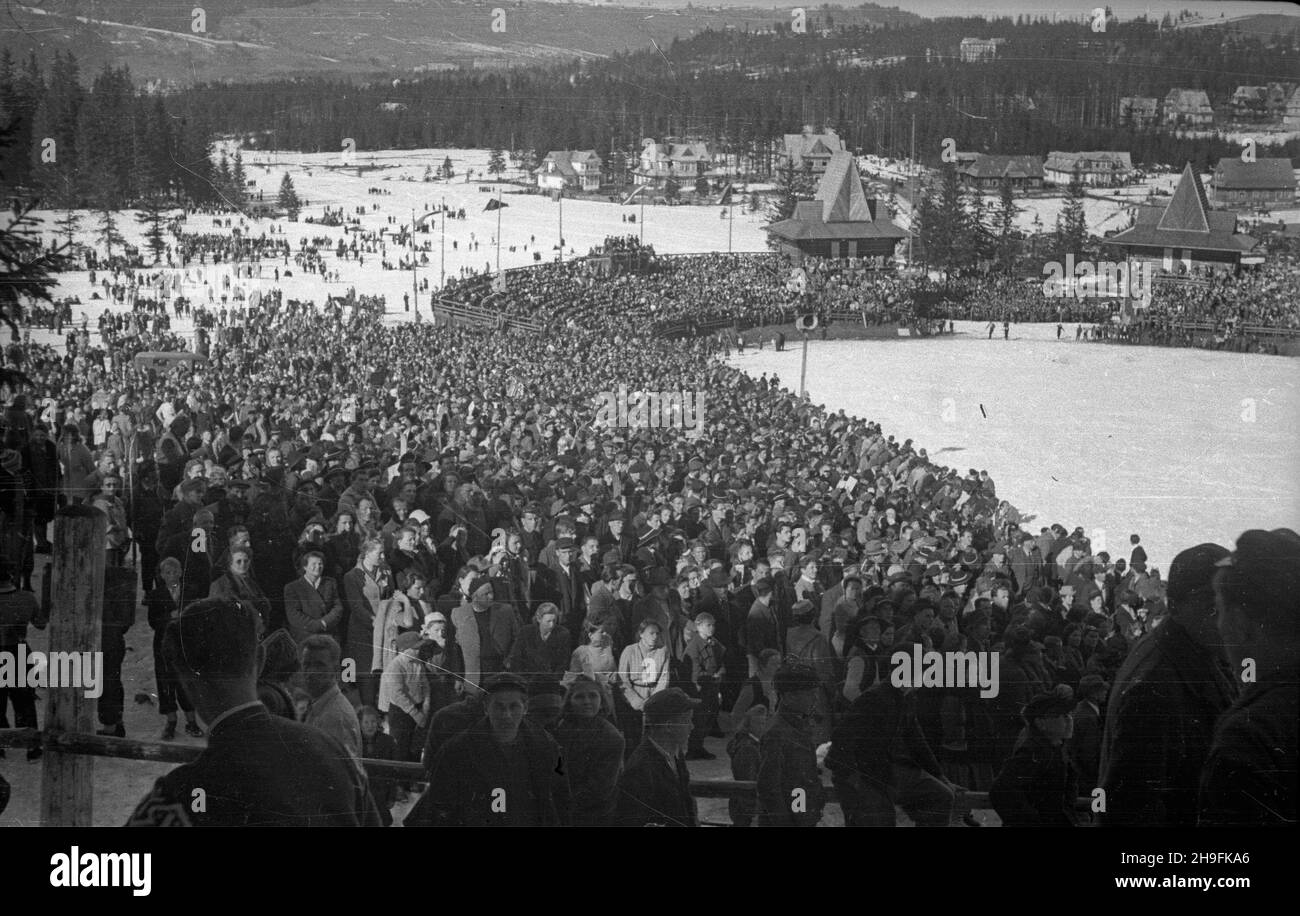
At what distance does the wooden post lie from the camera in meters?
6.31

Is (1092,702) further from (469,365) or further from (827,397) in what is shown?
(827,397)

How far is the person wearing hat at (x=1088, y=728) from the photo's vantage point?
→ 23.6 ft

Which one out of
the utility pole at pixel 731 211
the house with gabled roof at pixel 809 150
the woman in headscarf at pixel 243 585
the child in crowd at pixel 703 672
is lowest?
the child in crowd at pixel 703 672

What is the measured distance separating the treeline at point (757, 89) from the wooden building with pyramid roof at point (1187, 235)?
1684mm

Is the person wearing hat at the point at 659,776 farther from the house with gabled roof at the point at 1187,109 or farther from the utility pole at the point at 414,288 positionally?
the house with gabled roof at the point at 1187,109

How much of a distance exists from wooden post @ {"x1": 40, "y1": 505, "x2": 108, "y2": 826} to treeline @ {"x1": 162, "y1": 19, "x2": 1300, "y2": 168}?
164 inches

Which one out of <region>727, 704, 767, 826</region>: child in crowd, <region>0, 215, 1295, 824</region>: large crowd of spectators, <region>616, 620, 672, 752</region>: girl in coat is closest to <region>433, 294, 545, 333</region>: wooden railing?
<region>0, 215, 1295, 824</region>: large crowd of spectators

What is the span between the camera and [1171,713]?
7.28 m

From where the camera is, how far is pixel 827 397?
20828 millimetres

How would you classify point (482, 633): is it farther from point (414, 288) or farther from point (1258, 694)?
point (414, 288)

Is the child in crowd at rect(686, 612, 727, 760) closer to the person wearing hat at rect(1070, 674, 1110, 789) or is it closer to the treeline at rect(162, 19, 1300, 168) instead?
the person wearing hat at rect(1070, 674, 1110, 789)

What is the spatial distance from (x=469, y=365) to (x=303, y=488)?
329 centimetres

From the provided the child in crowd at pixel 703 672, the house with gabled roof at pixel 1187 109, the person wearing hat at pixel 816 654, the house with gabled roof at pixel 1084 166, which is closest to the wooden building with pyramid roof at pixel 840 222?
the house with gabled roof at pixel 1084 166
